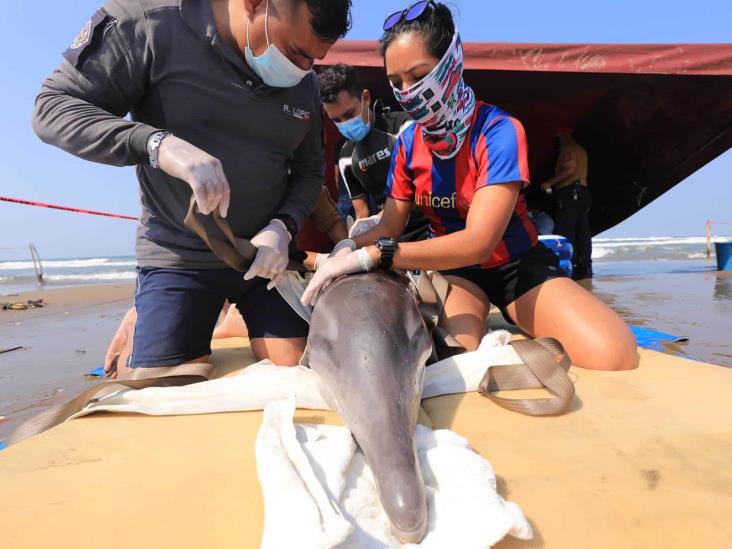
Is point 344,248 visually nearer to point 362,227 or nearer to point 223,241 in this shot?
point 223,241

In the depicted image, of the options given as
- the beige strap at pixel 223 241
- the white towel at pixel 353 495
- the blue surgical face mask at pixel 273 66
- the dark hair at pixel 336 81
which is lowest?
the white towel at pixel 353 495

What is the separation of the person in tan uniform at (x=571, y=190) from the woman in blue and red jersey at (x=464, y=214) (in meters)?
3.09

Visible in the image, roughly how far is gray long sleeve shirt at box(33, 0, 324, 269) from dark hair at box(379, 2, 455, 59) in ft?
1.68

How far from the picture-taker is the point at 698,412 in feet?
4.67

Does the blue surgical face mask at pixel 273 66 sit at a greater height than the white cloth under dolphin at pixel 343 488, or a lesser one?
greater

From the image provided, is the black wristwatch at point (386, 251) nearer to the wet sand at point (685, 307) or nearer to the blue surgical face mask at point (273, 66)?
the blue surgical face mask at point (273, 66)

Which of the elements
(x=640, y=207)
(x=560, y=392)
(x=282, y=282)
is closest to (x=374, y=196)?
(x=282, y=282)

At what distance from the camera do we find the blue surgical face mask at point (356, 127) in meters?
3.35

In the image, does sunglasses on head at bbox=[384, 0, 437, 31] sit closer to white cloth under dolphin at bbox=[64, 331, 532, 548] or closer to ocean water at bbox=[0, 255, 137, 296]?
white cloth under dolphin at bbox=[64, 331, 532, 548]

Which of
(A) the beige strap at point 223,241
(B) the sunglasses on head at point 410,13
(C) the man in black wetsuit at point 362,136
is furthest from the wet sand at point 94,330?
(B) the sunglasses on head at point 410,13

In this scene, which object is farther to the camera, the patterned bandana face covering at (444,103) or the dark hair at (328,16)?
the patterned bandana face covering at (444,103)

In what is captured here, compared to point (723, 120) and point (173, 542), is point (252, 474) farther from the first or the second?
point (723, 120)

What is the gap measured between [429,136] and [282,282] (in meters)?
1.05

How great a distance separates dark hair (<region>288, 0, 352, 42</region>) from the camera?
167 centimetres
